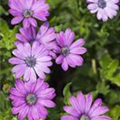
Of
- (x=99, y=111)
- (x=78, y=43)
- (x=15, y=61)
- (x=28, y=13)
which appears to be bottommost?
(x=99, y=111)

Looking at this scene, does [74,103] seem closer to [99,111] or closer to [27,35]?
[99,111]

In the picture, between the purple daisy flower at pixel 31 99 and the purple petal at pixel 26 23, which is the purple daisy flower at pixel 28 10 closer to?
the purple petal at pixel 26 23

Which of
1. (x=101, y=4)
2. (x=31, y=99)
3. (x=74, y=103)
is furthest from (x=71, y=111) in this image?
(x=101, y=4)

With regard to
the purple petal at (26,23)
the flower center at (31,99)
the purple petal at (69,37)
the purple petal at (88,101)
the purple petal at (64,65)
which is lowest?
the purple petal at (88,101)

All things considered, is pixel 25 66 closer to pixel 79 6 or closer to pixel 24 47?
pixel 24 47

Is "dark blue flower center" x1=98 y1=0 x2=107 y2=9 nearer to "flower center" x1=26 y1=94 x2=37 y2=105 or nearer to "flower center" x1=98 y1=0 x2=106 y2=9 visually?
"flower center" x1=98 y1=0 x2=106 y2=9

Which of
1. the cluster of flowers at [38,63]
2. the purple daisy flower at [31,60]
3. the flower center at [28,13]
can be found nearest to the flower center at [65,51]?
the cluster of flowers at [38,63]

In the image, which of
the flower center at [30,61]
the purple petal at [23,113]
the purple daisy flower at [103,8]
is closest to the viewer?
the purple petal at [23,113]
